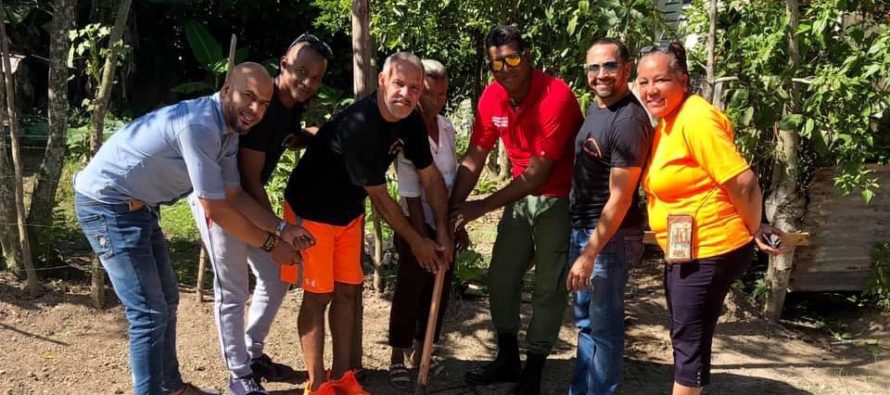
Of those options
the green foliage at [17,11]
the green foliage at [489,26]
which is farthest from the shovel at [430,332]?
the green foliage at [17,11]

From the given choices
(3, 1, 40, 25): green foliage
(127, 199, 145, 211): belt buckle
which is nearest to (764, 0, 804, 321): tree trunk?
(127, 199, 145, 211): belt buckle

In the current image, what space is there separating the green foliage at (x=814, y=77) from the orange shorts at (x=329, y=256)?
98.0 inches

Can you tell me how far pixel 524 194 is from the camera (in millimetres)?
3701

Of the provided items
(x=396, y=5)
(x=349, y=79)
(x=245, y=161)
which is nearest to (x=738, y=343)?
(x=245, y=161)

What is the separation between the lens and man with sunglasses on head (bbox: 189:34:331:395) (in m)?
3.49

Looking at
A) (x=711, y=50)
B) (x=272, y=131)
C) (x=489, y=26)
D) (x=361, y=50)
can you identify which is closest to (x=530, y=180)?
(x=361, y=50)

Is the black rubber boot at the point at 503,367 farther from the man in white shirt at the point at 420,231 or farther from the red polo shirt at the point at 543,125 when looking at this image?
the red polo shirt at the point at 543,125

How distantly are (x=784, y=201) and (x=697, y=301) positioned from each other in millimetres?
2459

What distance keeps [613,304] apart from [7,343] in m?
3.24

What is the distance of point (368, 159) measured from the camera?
338cm

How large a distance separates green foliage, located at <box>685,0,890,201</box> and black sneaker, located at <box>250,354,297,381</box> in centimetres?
298

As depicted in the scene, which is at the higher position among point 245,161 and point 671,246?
point 245,161

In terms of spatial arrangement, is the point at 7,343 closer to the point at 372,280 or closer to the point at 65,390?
the point at 65,390

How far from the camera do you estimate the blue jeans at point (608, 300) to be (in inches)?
134
